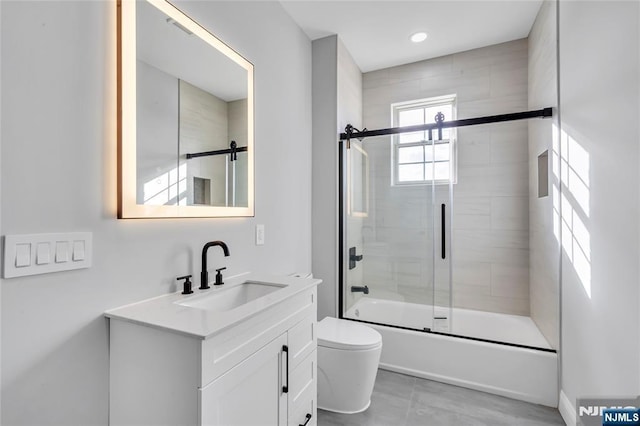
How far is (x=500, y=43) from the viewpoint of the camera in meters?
2.76

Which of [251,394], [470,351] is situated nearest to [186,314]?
[251,394]

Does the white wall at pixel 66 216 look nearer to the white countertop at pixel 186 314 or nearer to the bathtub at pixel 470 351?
the white countertop at pixel 186 314

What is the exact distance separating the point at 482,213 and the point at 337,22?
2109 millimetres

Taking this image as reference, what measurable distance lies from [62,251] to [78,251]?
0.04 metres

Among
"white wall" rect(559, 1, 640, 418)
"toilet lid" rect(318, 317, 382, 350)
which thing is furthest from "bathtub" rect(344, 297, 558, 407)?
"toilet lid" rect(318, 317, 382, 350)

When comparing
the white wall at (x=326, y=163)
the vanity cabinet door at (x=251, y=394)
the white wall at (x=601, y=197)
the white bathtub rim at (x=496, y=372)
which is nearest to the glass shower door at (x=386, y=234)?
the white wall at (x=326, y=163)

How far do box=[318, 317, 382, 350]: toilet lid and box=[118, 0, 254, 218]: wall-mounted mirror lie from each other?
0.91 meters

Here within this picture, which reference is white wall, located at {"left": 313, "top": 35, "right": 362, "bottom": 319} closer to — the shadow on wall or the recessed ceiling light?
the recessed ceiling light

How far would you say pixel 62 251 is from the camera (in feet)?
3.02

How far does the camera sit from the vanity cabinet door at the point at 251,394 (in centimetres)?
91

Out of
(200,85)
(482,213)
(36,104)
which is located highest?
(200,85)

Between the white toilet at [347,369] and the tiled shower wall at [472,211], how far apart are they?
105cm

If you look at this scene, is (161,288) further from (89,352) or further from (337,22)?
(337,22)

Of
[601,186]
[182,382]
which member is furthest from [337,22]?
[182,382]
